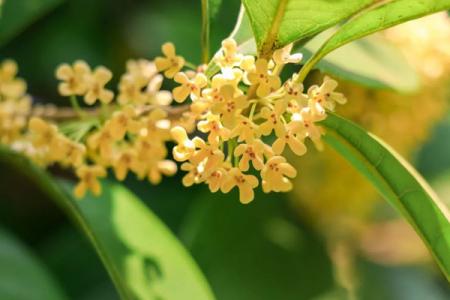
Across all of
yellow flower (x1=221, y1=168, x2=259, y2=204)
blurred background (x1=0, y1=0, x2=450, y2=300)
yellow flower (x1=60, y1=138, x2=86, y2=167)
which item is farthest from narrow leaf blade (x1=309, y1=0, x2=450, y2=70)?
blurred background (x1=0, y1=0, x2=450, y2=300)

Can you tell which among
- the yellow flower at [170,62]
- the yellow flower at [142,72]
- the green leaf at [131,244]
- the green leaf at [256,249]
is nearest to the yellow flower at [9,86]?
the green leaf at [131,244]

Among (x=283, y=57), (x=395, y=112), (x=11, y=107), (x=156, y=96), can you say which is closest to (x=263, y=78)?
(x=283, y=57)

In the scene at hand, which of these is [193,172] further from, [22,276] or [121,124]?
[22,276]

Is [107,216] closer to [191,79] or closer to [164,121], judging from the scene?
[164,121]

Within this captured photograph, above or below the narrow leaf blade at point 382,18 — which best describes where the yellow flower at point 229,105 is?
below

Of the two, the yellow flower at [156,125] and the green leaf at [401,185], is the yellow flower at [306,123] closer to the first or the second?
the green leaf at [401,185]

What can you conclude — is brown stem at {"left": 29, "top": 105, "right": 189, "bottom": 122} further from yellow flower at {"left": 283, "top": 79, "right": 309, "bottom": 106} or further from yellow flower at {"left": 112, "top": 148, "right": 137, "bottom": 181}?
yellow flower at {"left": 283, "top": 79, "right": 309, "bottom": 106}

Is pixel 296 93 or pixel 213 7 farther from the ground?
pixel 213 7
